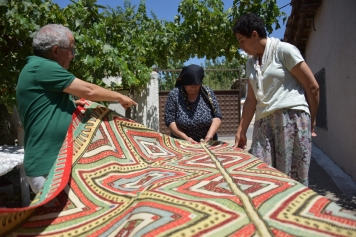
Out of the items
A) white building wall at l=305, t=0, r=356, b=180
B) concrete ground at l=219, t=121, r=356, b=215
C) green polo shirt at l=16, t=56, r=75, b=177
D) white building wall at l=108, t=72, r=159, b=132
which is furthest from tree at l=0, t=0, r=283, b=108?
concrete ground at l=219, t=121, r=356, b=215

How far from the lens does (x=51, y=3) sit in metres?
4.33

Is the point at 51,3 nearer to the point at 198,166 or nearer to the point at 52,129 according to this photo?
the point at 52,129

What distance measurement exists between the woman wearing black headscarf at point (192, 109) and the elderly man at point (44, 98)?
48.7 inches

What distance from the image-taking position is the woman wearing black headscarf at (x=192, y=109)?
322 centimetres

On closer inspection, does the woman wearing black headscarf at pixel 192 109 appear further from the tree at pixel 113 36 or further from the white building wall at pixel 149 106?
the white building wall at pixel 149 106

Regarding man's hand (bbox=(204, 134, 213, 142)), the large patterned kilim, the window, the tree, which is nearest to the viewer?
the large patterned kilim

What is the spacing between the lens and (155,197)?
1.53 m

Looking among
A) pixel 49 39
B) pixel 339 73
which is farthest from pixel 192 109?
pixel 339 73

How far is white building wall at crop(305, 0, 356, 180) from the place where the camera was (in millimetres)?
5082

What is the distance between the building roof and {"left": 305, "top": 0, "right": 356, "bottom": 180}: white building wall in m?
0.20

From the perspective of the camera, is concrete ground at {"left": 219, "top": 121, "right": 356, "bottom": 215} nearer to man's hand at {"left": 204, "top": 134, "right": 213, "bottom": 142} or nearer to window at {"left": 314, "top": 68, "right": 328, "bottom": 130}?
window at {"left": 314, "top": 68, "right": 328, "bottom": 130}

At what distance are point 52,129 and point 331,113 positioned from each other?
228 inches

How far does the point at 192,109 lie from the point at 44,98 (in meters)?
1.53

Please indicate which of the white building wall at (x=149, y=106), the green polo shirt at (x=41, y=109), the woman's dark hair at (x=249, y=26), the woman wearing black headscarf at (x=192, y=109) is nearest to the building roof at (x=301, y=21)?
the white building wall at (x=149, y=106)
